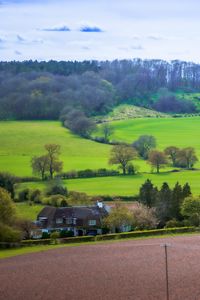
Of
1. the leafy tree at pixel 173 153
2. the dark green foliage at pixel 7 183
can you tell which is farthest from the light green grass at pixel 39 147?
the dark green foliage at pixel 7 183

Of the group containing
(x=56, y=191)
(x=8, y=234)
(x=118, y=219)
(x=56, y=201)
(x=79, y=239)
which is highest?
(x=56, y=191)

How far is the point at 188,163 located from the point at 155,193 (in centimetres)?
3031

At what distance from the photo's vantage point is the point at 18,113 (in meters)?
133

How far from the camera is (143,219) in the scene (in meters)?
56.9

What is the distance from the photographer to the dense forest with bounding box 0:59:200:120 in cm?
13362

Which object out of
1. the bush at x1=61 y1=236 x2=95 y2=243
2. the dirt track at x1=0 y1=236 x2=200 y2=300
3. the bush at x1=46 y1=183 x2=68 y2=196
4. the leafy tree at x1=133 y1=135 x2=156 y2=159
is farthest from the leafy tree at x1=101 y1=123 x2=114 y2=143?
the dirt track at x1=0 y1=236 x2=200 y2=300

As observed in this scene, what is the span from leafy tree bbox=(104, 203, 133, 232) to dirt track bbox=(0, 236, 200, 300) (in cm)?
510

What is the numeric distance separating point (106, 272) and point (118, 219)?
1663 cm

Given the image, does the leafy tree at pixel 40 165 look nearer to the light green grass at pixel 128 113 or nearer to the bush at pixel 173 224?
the bush at pixel 173 224

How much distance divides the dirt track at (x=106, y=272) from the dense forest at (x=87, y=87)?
83469 millimetres

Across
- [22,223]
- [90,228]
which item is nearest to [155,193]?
[90,228]

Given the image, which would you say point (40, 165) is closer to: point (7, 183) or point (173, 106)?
point (7, 183)

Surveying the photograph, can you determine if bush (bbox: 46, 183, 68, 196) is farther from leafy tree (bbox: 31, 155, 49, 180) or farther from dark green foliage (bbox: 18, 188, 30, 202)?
leafy tree (bbox: 31, 155, 49, 180)

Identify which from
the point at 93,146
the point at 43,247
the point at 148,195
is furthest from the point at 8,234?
the point at 93,146
